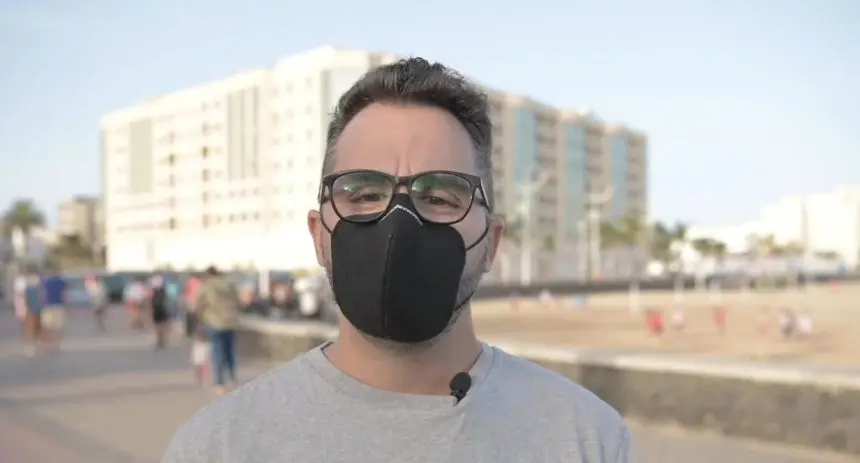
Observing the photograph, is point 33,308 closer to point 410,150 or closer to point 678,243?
point 410,150

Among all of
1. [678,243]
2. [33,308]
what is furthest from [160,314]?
[678,243]

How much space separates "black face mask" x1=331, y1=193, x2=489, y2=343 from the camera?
1.43m

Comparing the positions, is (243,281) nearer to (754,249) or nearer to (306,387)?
(306,387)

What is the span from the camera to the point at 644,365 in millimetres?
7617

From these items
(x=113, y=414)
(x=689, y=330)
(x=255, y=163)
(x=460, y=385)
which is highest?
(x=255, y=163)

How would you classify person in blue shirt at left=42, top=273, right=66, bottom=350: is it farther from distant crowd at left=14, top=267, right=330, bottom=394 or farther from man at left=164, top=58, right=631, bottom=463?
man at left=164, top=58, right=631, bottom=463

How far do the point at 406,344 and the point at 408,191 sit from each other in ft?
0.84

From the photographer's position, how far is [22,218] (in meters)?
95.8

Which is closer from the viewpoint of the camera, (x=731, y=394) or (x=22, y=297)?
(x=731, y=394)

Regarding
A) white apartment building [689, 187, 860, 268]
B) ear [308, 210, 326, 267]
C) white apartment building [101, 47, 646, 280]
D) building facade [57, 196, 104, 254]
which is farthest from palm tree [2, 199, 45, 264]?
ear [308, 210, 326, 267]

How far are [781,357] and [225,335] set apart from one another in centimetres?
1389

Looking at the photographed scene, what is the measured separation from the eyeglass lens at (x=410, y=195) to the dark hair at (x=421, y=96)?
0.24 ft

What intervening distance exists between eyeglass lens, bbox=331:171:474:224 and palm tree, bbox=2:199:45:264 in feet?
326

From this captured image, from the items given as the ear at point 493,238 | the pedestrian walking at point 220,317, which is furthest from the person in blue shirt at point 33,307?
the ear at point 493,238
